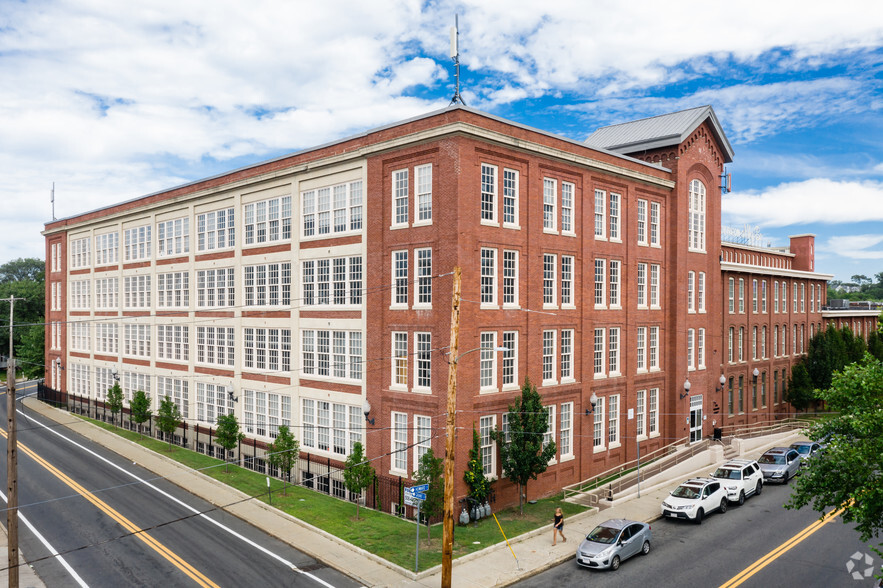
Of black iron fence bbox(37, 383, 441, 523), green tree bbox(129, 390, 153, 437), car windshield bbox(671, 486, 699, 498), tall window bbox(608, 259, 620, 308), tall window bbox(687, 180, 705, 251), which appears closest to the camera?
car windshield bbox(671, 486, 699, 498)

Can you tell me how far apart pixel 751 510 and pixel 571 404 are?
10160 millimetres

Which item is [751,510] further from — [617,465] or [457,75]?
[457,75]

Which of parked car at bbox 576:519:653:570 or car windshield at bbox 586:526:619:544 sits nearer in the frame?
parked car at bbox 576:519:653:570

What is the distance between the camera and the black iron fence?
3073 centimetres

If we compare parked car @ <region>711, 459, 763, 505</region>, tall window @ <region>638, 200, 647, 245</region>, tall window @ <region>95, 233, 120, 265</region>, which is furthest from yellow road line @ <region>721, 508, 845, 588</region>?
tall window @ <region>95, 233, 120, 265</region>

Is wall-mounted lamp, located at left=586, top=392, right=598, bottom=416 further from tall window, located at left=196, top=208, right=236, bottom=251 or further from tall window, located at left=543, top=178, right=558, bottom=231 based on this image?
tall window, located at left=196, top=208, right=236, bottom=251

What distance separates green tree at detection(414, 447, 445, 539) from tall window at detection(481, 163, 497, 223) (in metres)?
11.5

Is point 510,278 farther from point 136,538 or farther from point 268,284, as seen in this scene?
point 136,538

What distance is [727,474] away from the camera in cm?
3359

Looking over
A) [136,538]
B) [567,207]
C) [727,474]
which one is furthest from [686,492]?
[136,538]

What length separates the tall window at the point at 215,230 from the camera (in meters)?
43.5

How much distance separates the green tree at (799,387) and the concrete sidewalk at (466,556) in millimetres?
22617

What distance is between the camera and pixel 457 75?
→ 99.2 feet

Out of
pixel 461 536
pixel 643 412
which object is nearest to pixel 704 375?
pixel 643 412
